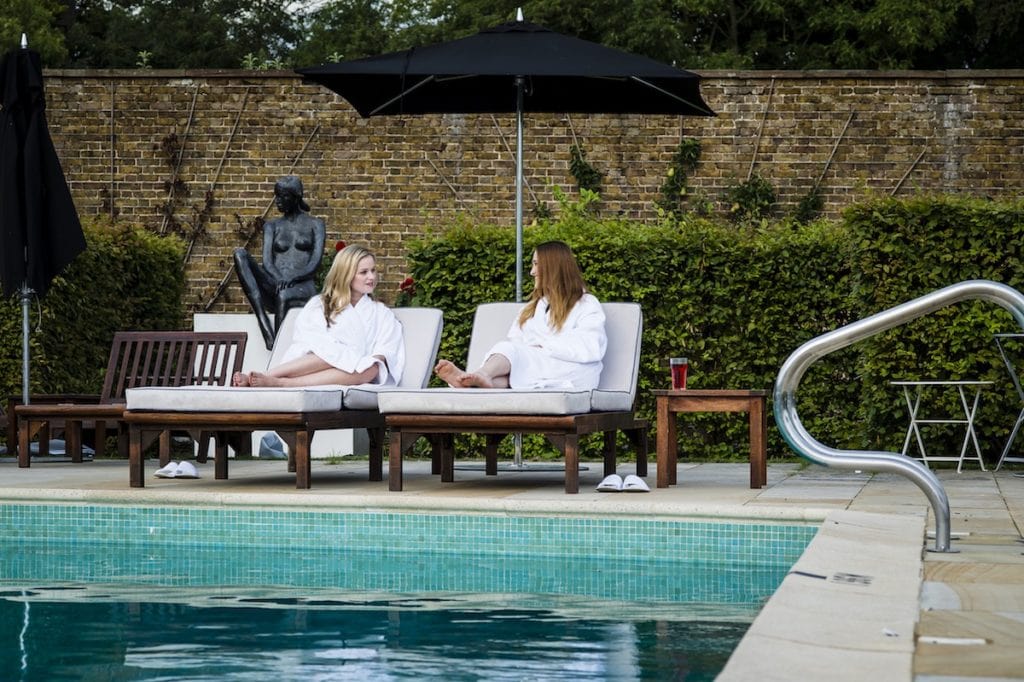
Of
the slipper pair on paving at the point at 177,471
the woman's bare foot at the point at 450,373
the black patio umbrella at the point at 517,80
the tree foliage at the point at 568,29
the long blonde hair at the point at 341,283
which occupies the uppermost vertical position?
the tree foliage at the point at 568,29

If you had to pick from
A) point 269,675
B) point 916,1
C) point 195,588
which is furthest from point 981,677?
point 916,1

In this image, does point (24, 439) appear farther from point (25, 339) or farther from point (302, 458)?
point (302, 458)

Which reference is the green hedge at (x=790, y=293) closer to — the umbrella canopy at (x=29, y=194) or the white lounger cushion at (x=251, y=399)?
the umbrella canopy at (x=29, y=194)

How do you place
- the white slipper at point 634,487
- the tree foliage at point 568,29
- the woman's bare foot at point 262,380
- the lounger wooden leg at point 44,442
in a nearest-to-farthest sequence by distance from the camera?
the white slipper at point 634,487, the woman's bare foot at point 262,380, the lounger wooden leg at point 44,442, the tree foliage at point 568,29

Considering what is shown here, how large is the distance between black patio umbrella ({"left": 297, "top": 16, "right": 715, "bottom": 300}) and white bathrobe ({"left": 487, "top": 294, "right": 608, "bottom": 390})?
3.28ft

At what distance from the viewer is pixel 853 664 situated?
241 centimetres

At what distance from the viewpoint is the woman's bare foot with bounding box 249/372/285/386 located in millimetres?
6348

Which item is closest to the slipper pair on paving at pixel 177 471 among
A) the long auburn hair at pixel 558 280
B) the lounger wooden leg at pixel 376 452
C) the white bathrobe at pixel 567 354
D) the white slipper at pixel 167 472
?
the white slipper at pixel 167 472

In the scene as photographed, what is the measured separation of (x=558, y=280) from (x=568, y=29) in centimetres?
1508

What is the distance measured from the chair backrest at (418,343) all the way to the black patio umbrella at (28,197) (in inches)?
75.7

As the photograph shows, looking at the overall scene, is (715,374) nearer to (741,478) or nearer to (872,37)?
(741,478)

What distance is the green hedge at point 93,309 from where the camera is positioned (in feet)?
30.0

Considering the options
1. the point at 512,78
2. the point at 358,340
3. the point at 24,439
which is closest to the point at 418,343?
the point at 358,340

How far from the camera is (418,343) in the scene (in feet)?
22.7
